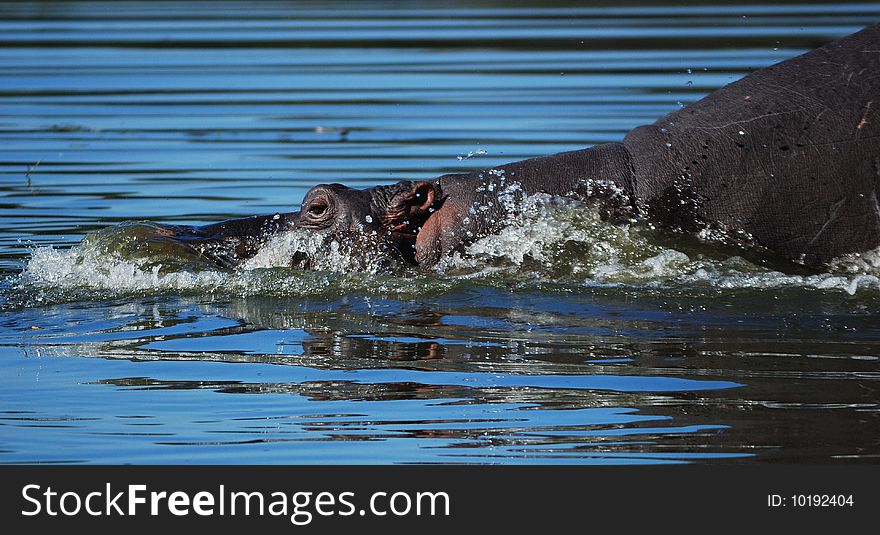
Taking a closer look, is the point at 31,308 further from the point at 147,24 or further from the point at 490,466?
the point at 147,24

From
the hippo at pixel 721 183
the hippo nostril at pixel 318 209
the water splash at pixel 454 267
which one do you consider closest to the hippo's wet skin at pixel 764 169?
the hippo at pixel 721 183

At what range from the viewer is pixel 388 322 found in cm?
762

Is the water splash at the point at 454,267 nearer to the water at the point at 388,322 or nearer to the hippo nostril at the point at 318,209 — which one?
the water at the point at 388,322

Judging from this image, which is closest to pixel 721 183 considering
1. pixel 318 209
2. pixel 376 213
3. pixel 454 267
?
pixel 454 267

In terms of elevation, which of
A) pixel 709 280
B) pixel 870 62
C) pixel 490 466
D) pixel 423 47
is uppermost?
pixel 423 47

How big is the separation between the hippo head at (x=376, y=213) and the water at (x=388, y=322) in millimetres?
147

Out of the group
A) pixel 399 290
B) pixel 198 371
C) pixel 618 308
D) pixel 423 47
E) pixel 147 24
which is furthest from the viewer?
pixel 147 24

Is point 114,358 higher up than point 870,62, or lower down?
lower down

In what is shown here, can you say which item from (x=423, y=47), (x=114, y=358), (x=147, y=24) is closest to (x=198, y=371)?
(x=114, y=358)

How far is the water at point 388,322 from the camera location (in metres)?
5.66

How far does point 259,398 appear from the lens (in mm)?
6250

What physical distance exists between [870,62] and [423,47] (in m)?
12.3

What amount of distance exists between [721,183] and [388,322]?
1949 mm

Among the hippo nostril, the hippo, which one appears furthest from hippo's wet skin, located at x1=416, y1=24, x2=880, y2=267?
the hippo nostril
